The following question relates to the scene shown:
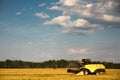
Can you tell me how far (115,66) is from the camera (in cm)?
9475

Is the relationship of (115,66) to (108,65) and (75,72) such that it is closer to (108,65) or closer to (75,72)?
(108,65)

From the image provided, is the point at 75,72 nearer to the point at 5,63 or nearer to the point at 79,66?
the point at 79,66

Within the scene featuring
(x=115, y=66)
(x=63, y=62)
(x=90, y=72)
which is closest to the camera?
(x=90, y=72)

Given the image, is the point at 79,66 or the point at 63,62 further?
the point at 63,62

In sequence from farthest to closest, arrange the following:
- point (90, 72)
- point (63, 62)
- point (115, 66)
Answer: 1. point (63, 62)
2. point (115, 66)
3. point (90, 72)

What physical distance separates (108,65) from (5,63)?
3804cm

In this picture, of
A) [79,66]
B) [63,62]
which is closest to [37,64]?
[63,62]

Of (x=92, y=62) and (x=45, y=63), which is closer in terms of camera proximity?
(x=92, y=62)

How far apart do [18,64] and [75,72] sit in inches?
2739

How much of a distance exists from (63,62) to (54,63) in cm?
338

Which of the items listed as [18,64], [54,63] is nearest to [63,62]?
[54,63]

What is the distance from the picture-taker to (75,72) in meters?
43.7

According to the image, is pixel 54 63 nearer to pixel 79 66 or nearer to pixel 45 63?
pixel 45 63

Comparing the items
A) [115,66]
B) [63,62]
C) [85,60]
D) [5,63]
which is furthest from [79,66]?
[5,63]
